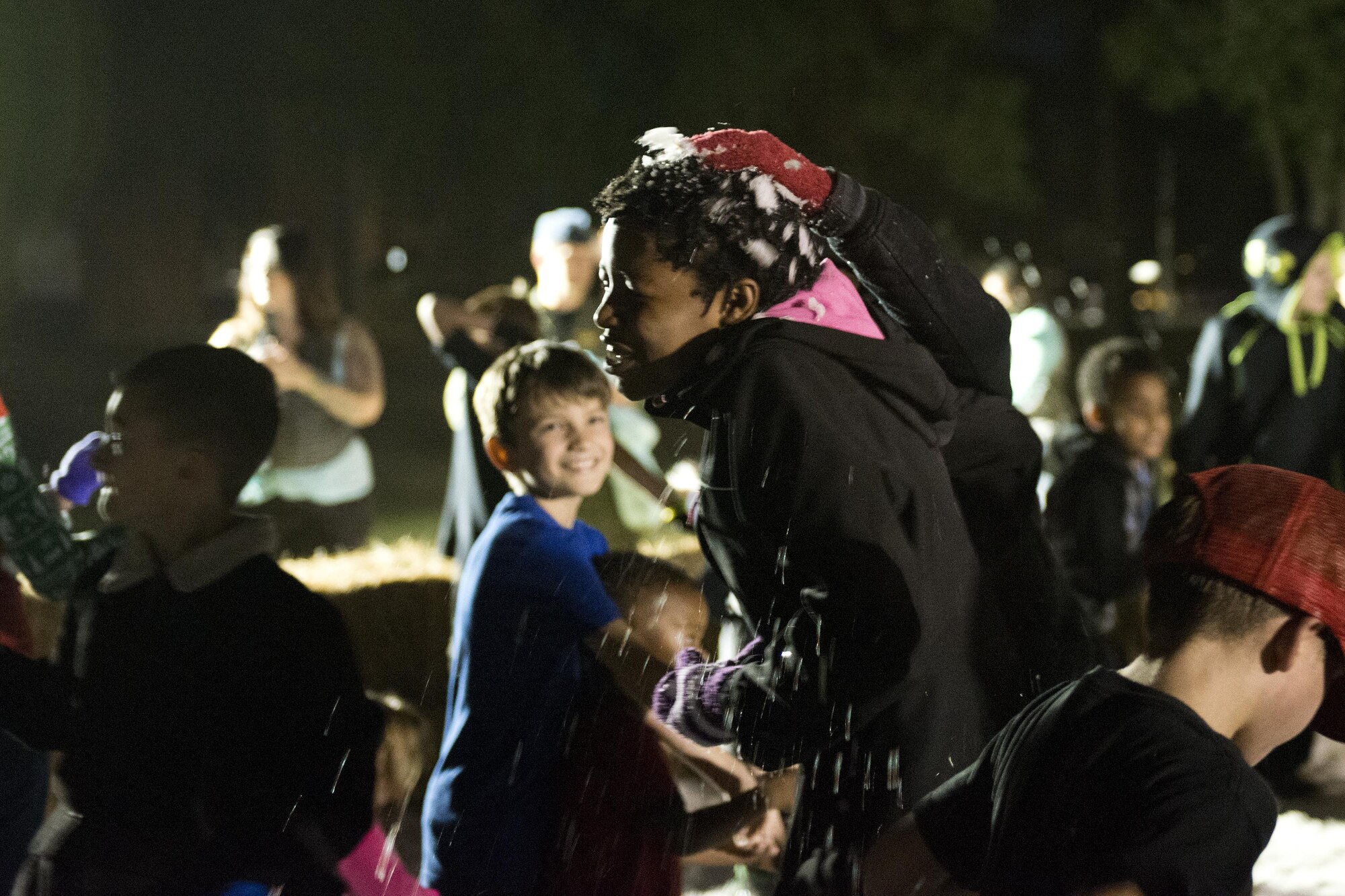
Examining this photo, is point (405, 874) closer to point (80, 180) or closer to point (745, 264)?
point (745, 264)

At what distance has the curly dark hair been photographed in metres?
2.16

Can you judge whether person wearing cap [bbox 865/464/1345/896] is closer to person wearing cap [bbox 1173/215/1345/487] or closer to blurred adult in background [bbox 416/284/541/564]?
blurred adult in background [bbox 416/284/541/564]

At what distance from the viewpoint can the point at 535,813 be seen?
3.04 metres

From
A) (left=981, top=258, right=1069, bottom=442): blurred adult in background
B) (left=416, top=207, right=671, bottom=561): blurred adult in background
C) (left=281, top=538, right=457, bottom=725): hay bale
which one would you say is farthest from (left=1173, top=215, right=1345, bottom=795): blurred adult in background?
(left=281, top=538, right=457, bottom=725): hay bale

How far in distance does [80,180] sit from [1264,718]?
28.5m

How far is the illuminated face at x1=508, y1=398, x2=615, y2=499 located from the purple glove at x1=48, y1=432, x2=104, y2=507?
124 cm

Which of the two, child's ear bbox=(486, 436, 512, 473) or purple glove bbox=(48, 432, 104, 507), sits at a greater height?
child's ear bbox=(486, 436, 512, 473)

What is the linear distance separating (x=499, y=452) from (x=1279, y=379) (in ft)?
14.9

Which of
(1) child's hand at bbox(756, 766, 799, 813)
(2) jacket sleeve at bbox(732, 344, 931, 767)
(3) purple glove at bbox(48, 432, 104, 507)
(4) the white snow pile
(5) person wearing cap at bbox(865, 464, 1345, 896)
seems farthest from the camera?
(4) the white snow pile

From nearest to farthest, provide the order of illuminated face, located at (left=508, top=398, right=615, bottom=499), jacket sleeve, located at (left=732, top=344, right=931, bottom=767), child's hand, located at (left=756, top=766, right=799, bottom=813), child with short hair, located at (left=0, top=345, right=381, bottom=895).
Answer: jacket sleeve, located at (left=732, top=344, right=931, bottom=767)
child with short hair, located at (left=0, top=345, right=381, bottom=895)
child's hand, located at (left=756, top=766, right=799, bottom=813)
illuminated face, located at (left=508, top=398, right=615, bottom=499)

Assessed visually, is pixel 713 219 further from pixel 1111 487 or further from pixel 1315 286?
pixel 1315 286

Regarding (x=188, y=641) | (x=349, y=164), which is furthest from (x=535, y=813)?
(x=349, y=164)

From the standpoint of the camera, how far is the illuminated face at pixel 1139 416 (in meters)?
5.87

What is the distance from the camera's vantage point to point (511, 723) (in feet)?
9.89
